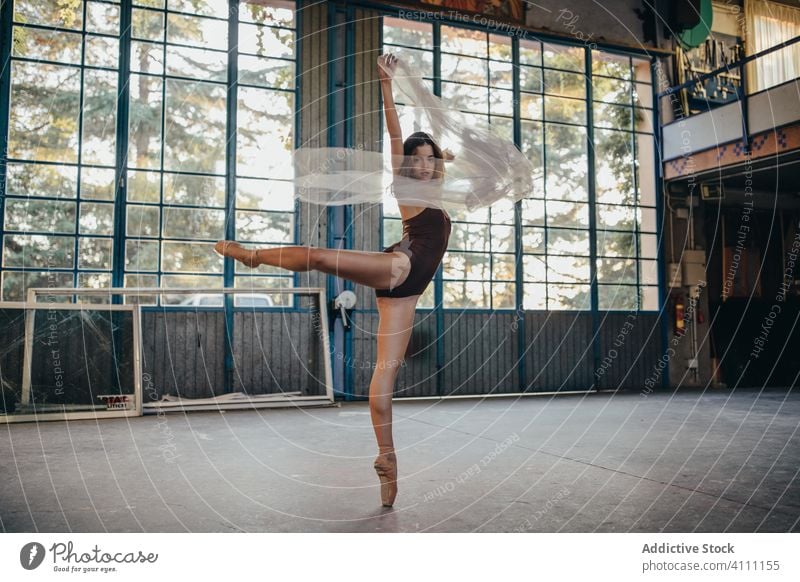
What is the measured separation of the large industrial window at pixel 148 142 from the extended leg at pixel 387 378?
4.75m

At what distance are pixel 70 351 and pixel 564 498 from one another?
5.18 m

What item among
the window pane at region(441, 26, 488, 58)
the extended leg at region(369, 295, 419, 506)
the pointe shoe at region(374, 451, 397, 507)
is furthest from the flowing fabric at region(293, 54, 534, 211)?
the window pane at region(441, 26, 488, 58)

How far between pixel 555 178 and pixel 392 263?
24.3 feet

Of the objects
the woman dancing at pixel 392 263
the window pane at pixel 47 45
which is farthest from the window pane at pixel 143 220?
the woman dancing at pixel 392 263

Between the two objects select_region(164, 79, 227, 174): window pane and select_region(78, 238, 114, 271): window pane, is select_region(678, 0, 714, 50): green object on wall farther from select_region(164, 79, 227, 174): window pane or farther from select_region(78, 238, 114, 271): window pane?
select_region(78, 238, 114, 271): window pane

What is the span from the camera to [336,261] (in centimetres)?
265

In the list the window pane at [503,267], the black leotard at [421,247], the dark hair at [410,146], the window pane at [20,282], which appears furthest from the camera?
the window pane at [503,267]

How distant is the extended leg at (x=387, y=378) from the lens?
288 centimetres

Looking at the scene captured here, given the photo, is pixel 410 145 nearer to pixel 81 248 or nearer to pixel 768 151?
pixel 81 248

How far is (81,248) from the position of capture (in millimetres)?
7125

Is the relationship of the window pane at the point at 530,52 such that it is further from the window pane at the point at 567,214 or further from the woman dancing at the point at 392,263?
the woman dancing at the point at 392,263

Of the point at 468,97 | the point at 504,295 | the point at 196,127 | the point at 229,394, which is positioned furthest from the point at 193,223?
the point at 504,295

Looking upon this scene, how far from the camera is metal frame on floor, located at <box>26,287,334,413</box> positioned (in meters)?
6.55

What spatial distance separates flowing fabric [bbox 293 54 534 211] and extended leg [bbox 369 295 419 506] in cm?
52
